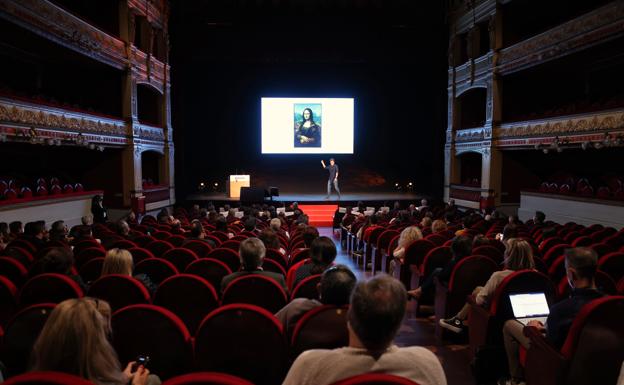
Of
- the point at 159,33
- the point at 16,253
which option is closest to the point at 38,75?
the point at 159,33

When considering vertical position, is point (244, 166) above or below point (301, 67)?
below

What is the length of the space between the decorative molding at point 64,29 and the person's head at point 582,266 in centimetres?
1179

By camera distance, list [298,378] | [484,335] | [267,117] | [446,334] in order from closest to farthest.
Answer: [298,378], [484,335], [446,334], [267,117]

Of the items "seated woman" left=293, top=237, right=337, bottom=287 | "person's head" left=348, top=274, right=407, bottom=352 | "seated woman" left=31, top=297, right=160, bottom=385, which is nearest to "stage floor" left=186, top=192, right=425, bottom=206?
"seated woman" left=293, top=237, right=337, bottom=287

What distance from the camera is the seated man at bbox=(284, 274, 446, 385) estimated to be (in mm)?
1922

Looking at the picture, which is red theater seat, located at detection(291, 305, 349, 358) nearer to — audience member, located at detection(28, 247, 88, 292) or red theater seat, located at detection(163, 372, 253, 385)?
red theater seat, located at detection(163, 372, 253, 385)

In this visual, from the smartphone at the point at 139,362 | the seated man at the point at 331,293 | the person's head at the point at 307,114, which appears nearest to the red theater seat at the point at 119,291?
the smartphone at the point at 139,362

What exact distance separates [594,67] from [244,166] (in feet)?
48.5

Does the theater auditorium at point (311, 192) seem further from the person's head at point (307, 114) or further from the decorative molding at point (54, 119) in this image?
the person's head at point (307, 114)

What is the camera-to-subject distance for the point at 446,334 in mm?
5242

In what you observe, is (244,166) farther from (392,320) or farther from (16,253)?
(392,320)

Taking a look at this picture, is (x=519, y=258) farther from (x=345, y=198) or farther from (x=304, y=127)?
(x=304, y=127)

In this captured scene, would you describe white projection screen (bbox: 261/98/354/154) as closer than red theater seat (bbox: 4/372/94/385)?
No

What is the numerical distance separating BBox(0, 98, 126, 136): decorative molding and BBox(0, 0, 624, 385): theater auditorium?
0.07 meters
